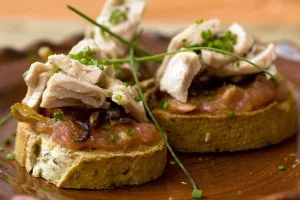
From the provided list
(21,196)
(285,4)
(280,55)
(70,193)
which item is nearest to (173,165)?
(70,193)

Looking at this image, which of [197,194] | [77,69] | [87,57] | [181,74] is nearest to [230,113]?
[181,74]

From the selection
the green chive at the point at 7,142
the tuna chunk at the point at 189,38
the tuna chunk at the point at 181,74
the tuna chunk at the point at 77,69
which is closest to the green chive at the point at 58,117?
the tuna chunk at the point at 77,69

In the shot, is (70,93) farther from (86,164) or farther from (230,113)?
(230,113)

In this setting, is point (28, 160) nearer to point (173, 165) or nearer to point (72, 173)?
point (72, 173)

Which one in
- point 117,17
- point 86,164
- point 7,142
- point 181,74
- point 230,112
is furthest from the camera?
point 117,17

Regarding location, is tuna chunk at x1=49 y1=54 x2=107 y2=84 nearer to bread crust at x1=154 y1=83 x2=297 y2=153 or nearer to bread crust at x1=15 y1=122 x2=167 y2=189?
bread crust at x1=15 y1=122 x2=167 y2=189

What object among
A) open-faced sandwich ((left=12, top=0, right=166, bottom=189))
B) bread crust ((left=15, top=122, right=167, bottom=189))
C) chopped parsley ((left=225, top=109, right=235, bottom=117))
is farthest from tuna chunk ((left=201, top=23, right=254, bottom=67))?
bread crust ((left=15, top=122, right=167, bottom=189))
